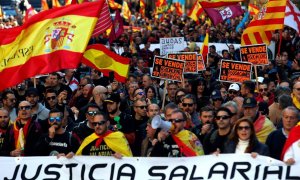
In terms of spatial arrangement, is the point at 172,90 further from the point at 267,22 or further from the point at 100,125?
the point at 100,125

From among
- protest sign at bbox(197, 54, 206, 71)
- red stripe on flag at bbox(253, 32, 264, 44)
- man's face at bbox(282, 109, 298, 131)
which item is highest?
red stripe on flag at bbox(253, 32, 264, 44)

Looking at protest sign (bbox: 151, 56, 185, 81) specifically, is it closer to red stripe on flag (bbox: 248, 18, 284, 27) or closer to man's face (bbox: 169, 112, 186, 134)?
red stripe on flag (bbox: 248, 18, 284, 27)

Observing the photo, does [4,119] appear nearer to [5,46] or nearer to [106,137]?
[5,46]

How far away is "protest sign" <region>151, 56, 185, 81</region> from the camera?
15.4m

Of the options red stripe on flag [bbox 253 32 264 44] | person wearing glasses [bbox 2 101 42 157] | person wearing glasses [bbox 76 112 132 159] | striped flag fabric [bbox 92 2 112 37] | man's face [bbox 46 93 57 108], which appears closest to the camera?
person wearing glasses [bbox 76 112 132 159]

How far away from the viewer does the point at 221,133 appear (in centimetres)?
1002

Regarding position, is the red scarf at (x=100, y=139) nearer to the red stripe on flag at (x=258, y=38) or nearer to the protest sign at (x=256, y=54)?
the protest sign at (x=256, y=54)

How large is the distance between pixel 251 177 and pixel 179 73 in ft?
→ 19.7

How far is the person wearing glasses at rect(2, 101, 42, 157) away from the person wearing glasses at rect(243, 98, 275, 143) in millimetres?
2363

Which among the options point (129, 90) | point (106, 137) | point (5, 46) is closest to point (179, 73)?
point (129, 90)

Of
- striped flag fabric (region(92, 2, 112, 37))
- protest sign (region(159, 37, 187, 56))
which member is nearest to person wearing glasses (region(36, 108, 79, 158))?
striped flag fabric (region(92, 2, 112, 37))

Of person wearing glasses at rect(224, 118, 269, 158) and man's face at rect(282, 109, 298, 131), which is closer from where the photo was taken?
person wearing glasses at rect(224, 118, 269, 158)

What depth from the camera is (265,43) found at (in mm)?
17188

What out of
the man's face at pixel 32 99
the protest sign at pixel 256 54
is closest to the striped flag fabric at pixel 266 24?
the protest sign at pixel 256 54
